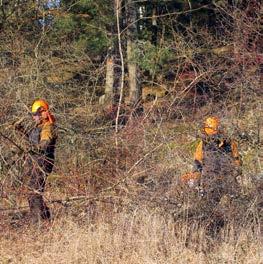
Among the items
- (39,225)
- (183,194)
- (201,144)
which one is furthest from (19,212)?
(201,144)

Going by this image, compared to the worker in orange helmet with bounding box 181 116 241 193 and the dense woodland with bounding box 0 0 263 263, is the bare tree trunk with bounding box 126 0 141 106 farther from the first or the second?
the worker in orange helmet with bounding box 181 116 241 193

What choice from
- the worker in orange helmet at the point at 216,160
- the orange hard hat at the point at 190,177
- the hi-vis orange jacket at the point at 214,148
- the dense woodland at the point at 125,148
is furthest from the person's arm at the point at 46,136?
the hi-vis orange jacket at the point at 214,148

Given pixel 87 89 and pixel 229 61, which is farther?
pixel 229 61

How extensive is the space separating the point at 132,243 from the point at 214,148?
2.55 meters

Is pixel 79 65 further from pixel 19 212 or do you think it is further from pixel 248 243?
pixel 248 243

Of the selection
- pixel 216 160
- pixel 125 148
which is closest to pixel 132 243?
pixel 125 148

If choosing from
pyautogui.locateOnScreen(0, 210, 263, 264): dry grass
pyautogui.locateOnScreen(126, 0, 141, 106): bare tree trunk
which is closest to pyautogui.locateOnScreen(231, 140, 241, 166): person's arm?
pyautogui.locateOnScreen(0, 210, 263, 264): dry grass

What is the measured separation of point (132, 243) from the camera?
6383 millimetres

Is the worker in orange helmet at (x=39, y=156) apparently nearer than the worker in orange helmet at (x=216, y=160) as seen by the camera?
Yes

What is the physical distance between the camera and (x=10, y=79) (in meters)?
10.3

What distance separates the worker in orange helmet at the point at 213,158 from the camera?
24.9 feet

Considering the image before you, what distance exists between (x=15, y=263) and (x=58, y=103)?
474 centimetres

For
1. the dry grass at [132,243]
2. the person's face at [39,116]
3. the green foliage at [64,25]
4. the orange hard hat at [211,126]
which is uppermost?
the green foliage at [64,25]

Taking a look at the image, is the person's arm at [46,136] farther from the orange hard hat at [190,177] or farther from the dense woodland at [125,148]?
the orange hard hat at [190,177]
